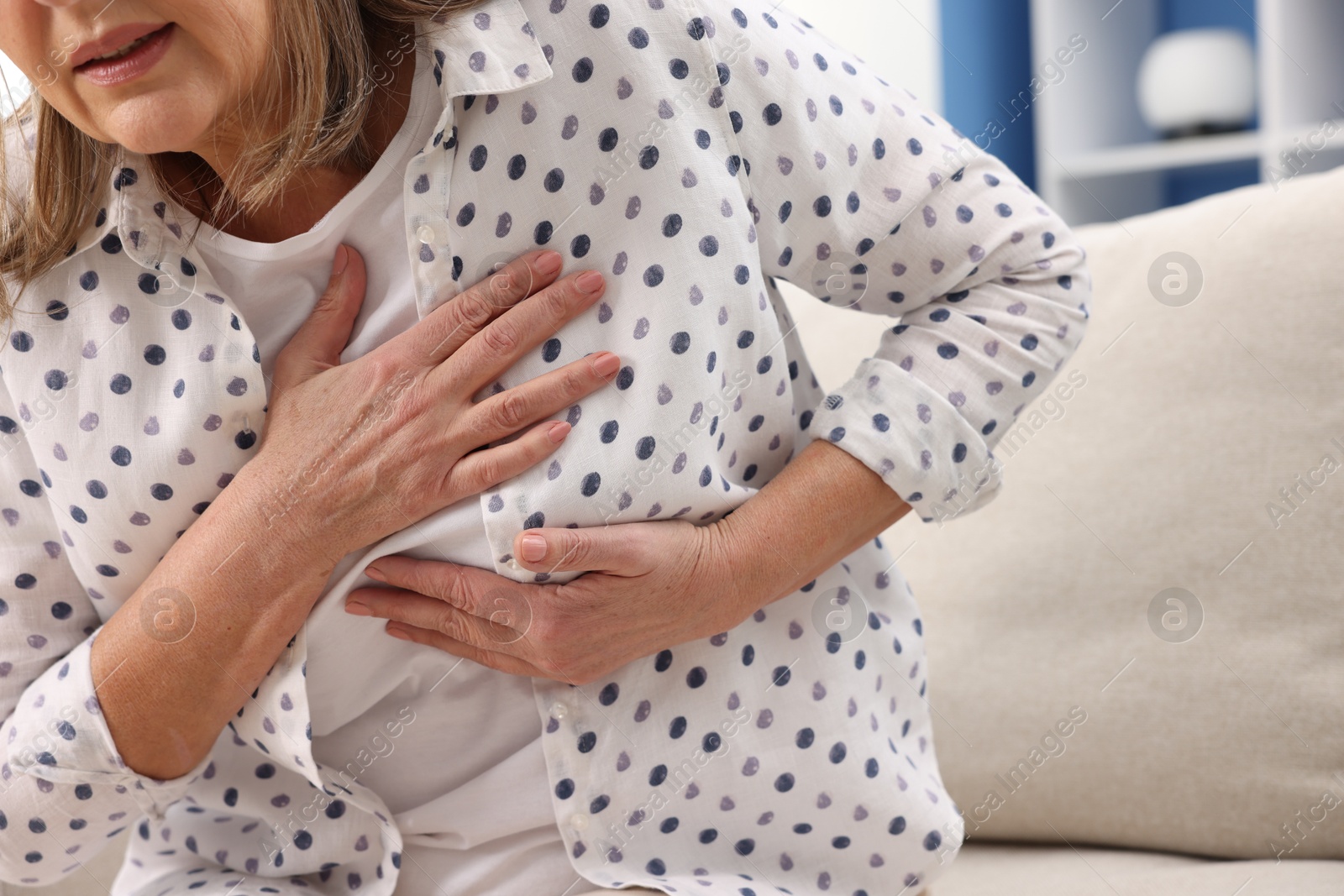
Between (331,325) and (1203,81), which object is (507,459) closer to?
(331,325)

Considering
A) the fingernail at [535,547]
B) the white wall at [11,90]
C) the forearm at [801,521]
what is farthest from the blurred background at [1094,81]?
the fingernail at [535,547]

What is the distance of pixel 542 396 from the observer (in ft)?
2.33

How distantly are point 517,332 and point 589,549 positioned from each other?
5.7 inches

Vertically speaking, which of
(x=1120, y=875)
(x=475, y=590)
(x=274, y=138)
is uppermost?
(x=274, y=138)

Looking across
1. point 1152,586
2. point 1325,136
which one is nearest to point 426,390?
point 1152,586

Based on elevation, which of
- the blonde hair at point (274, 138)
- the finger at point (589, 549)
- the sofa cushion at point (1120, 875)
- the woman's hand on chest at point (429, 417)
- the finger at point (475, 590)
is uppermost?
the blonde hair at point (274, 138)

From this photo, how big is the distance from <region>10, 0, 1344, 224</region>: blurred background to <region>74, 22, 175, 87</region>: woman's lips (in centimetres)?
180

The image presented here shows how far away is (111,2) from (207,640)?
39cm

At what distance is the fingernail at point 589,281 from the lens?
714 millimetres

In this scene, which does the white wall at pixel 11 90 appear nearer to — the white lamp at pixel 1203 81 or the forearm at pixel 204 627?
the forearm at pixel 204 627

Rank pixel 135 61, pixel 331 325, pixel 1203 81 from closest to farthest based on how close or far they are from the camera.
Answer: pixel 135 61 → pixel 331 325 → pixel 1203 81

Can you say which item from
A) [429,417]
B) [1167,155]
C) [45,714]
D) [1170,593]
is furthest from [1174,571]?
[1167,155]

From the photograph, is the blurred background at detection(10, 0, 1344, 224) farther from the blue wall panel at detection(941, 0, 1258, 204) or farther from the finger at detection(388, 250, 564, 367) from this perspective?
the finger at detection(388, 250, 564, 367)

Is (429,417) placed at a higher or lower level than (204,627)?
higher
